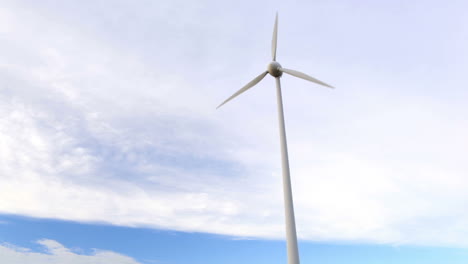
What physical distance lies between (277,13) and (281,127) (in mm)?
23522

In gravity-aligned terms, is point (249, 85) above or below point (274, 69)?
above

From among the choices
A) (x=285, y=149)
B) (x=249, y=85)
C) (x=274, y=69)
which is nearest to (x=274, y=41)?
(x=249, y=85)

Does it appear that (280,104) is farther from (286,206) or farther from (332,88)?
(286,206)

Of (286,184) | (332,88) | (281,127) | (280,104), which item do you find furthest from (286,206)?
(332,88)

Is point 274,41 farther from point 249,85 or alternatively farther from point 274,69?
point 274,69

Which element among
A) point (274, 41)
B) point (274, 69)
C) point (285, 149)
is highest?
point (274, 41)

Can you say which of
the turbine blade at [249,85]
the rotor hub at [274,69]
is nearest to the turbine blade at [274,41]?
the turbine blade at [249,85]

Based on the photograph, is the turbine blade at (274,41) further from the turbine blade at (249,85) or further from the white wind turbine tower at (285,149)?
the turbine blade at (249,85)

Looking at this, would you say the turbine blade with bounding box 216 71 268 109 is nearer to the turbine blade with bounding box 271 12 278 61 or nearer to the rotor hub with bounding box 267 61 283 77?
the rotor hub with bounding box 267 61 283 77

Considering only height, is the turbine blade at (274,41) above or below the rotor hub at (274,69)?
above

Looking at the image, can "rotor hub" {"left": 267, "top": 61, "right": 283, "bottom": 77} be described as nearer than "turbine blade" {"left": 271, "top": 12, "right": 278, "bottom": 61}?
Yes

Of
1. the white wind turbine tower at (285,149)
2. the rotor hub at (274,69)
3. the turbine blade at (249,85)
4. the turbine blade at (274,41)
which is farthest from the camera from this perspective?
the turbine blade at (274,41)

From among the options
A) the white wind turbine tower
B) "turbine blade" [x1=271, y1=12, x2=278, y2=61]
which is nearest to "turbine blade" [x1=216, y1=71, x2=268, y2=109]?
the white wind turbine tower

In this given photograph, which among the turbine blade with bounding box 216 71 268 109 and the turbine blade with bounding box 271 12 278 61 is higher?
the turbine blade with bounding box 271 12 278 61
